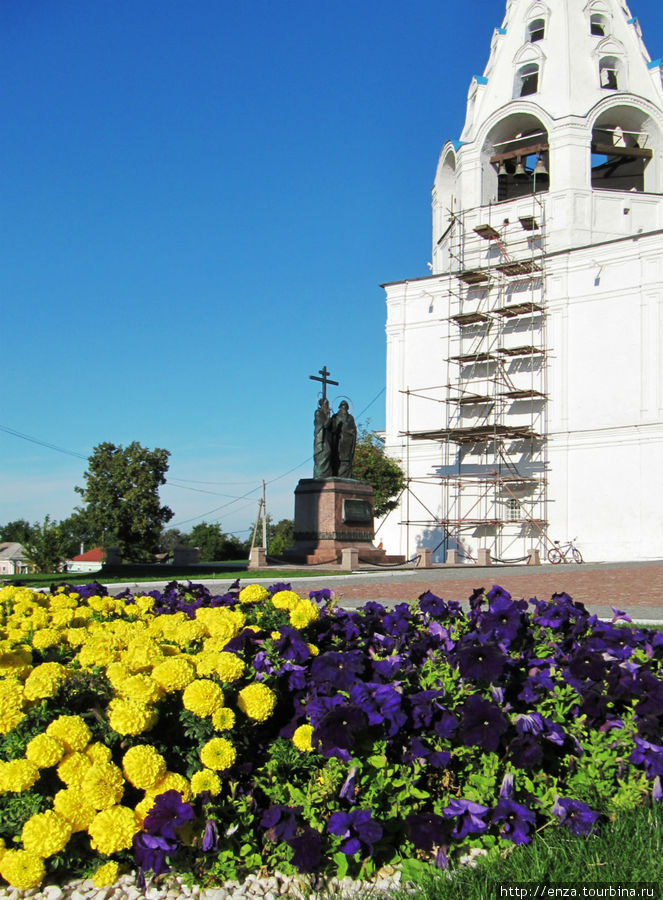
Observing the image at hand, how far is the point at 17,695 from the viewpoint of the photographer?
2938 mm

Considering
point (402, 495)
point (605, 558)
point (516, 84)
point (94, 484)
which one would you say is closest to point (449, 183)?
point (516, 84)

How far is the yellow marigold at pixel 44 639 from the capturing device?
153 inches

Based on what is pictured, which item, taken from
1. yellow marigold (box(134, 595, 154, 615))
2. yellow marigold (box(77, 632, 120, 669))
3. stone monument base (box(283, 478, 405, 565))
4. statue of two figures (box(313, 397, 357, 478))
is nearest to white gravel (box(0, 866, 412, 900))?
yellow marigold (box(77, 632, 120, 669))

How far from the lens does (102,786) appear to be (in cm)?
266

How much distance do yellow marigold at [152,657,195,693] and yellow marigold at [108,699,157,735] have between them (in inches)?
6.0

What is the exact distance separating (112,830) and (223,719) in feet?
1.65

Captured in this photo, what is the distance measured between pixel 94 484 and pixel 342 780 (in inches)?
1490

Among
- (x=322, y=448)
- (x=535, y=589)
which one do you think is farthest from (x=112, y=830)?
(x=322, y=448)

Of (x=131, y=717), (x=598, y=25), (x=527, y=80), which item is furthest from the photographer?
(x=527, y=80)

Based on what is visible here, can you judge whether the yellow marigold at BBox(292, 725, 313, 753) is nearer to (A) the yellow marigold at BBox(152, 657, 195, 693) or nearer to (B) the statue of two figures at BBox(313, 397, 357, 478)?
(A) the yellow marigold at BBox(152, 657, 195, 693)

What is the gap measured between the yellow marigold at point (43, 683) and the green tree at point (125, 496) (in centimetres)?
3653

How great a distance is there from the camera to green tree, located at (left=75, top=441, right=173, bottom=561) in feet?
127

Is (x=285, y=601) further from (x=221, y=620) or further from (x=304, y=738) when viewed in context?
(x=304, y=738)

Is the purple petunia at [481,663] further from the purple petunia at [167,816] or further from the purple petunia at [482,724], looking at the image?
the purple petunia at [167,816]
